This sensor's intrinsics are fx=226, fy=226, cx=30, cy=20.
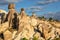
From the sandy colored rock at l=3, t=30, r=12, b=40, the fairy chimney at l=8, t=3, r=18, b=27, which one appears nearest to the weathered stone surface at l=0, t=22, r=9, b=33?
the fairy chimney at l=8, t=3, r=18, b=27

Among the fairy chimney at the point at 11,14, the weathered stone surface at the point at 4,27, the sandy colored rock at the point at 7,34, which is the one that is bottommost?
the sandy colored rock at the point at 7,34

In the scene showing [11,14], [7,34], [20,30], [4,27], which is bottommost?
[7,34]

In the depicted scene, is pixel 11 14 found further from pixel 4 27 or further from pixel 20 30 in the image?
pixel 20 30

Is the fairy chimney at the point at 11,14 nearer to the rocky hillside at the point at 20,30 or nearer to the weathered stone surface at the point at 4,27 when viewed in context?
the rocky hillside at the point at 20,30

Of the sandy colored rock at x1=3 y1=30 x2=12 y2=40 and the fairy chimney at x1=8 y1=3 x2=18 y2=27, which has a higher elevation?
the fairy chimney at x1=8 y1=3 x2=18 y2=27

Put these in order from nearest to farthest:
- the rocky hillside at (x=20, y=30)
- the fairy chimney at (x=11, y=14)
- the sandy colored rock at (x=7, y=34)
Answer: the sandy colored rock at (x=7, y=34) < the rocky hillside at (x=20, y=30) < the fairy chimney at (x=11, y=14)

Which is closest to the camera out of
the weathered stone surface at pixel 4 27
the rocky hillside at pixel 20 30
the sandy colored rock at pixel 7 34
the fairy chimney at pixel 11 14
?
the sandy colored rock at pixel 7 34

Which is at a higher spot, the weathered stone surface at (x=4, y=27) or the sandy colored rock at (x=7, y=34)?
the weathered stone surface at (x=4, y=27)

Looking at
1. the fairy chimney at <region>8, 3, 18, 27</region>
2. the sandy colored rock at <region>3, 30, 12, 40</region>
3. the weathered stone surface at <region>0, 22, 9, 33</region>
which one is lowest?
the sandy colored rock at <region>3, 30, 12, 40</region>

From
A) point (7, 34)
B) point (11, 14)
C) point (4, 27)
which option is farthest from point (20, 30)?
point (11, 14)

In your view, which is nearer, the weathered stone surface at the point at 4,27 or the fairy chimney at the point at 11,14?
the weathered stone surface at the point at 4,27

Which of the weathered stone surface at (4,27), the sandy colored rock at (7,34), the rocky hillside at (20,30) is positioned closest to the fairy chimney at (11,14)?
the rocky hillside at (20,30)

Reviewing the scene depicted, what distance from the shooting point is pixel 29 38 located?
109875mm

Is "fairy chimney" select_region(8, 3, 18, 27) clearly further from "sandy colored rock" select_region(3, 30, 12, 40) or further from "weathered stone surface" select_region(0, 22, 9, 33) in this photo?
"sandy colored rock" select_region(3, 30, 12, 40)
